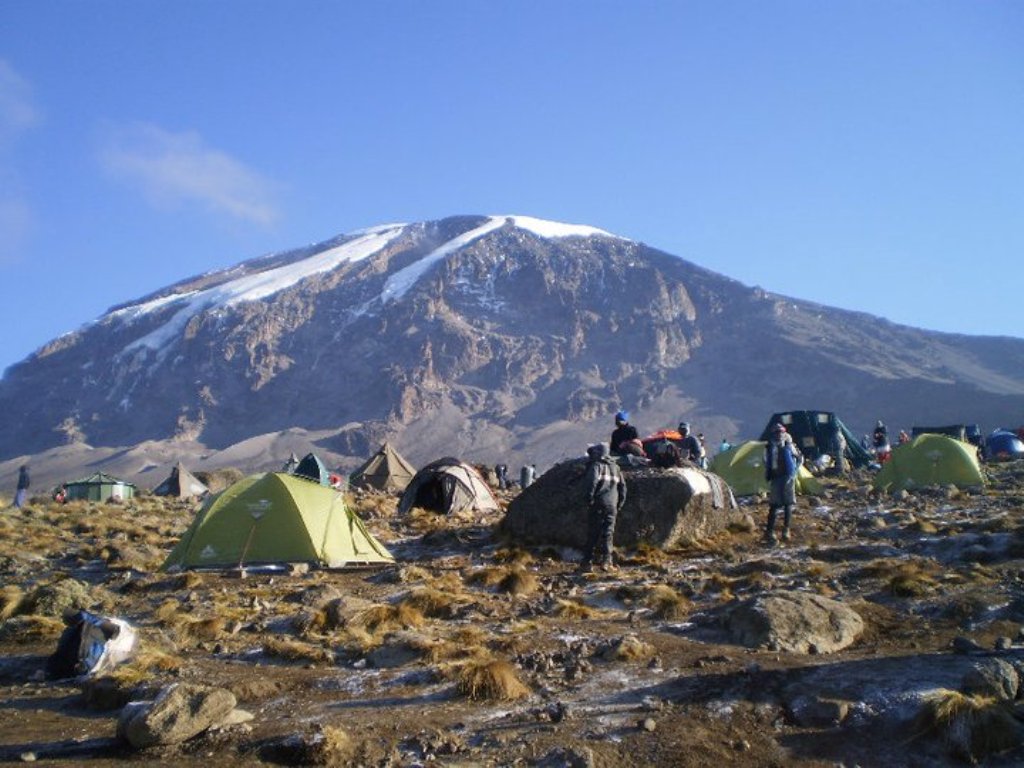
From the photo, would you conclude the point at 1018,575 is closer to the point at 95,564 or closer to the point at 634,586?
the point at 634,586

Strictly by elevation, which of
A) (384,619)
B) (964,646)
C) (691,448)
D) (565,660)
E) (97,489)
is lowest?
(97,489)

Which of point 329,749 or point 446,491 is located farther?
point 446,491

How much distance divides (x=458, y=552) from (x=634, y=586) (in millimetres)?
4235

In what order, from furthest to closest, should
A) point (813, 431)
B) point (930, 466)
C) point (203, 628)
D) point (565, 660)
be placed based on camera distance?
1. point (813, 431)
2. point (930, 466)
3. point (203, 628)
4. point (565, 660)

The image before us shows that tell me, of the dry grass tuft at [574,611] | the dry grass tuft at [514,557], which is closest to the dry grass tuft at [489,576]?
the dry grass tuft at [514,557]

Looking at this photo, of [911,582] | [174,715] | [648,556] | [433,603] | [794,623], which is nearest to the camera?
[174,715]

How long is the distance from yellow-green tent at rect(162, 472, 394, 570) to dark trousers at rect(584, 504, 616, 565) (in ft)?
10.4

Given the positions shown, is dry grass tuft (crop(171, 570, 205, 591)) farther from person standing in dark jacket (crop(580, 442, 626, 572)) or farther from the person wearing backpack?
the person wearing backpack

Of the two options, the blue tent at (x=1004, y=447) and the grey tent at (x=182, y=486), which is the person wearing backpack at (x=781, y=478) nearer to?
the blue tent at (x=1004, y=447)

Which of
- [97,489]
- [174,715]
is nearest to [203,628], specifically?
[174,715]

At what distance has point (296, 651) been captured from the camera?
23.9 ft

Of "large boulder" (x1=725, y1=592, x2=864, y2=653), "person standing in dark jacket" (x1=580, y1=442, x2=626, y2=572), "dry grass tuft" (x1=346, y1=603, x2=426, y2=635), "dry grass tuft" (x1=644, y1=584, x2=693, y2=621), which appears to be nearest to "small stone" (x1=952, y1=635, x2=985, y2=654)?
"large boulder" (x1=725, y1=592, x2=864, y2=653)

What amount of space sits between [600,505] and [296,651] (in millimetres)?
5118

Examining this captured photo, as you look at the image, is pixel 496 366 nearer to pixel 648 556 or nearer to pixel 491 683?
pixel 648 556
